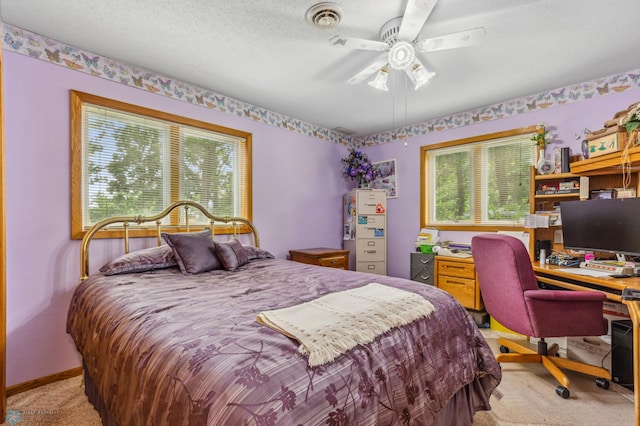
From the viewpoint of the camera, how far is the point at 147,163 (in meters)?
2.77

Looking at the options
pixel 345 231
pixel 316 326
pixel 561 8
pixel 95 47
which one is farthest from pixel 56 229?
pixel 561 8

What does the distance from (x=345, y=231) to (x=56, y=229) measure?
332 cm

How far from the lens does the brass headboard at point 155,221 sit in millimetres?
2264

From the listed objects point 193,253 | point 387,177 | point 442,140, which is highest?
point 442,140

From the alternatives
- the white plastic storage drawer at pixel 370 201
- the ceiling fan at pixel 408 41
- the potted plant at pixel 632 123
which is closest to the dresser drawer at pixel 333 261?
the white plastic storage drawer at pixel 370 201

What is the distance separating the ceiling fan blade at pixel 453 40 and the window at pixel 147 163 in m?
2.19

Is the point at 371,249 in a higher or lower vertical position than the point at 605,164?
lower

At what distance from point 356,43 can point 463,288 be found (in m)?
2.79

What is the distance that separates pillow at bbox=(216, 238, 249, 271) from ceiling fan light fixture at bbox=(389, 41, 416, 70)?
194 centimetres

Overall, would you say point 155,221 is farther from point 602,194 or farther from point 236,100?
point 602,194

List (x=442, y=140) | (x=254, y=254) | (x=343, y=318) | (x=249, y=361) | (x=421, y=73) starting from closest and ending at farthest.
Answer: (x=249, y=361), (x=343, y=318), (x=421, y=73), (x=254, y=254), (x=442, y=140)

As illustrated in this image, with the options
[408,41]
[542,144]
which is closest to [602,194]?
[542,144]

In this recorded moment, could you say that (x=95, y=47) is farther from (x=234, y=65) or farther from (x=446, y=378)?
(x=446, y=378)

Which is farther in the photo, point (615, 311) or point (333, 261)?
point (333, 261)
